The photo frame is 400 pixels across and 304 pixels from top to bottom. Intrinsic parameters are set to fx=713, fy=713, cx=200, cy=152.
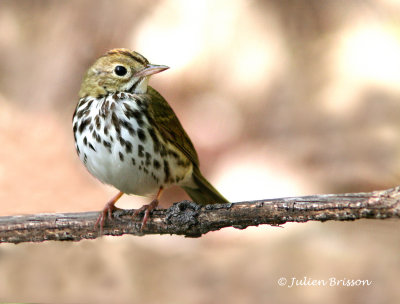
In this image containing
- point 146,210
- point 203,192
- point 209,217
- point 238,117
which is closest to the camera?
point 209,217

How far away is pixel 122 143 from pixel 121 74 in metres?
0.39

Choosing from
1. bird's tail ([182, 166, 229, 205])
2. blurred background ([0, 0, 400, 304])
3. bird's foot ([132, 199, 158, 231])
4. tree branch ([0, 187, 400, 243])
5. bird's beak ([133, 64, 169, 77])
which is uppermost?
blurred background ([0, 0, 400, 304])

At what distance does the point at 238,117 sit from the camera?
235 inches

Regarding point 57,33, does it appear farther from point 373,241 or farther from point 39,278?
point 373,241

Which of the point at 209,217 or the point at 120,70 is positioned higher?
the point at 120,70

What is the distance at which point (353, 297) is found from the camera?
15.6 feet

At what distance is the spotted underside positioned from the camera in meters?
3.34

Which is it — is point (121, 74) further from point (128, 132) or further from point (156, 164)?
point (156, 164)

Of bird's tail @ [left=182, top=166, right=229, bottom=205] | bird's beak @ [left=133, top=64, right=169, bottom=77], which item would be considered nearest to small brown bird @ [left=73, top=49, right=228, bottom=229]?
bird's beak @ [left=133, top=64, right=169, bottom=77]

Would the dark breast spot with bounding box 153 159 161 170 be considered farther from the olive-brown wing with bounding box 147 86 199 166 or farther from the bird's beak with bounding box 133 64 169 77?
the bird's beak with bounding box 133 64 169 77

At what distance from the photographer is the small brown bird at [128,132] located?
3348mm

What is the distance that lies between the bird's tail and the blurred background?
4.31ft

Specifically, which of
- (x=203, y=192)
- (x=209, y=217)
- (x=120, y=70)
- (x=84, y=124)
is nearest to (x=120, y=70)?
(x=120, y=70)

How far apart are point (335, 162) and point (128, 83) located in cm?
257
